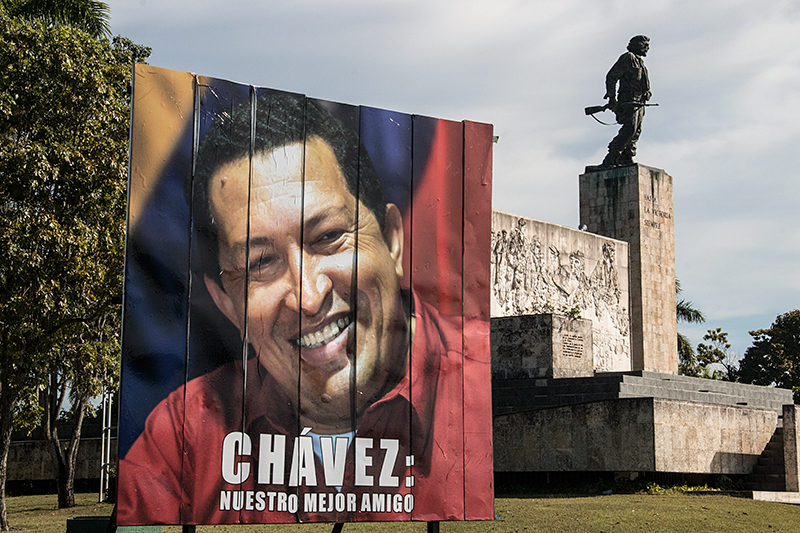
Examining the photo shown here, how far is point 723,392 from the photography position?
20203 mm

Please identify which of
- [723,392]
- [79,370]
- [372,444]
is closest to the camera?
[372,444]

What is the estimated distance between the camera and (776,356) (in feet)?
139

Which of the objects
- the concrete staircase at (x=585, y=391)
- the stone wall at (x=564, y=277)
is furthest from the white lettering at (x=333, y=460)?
the stone wall at (x=564, y=277)

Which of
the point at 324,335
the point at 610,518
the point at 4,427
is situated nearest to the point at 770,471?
the point at 610,518

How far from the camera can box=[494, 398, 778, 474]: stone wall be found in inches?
591

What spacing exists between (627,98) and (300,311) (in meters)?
25.7

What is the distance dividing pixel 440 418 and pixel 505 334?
12693 mm

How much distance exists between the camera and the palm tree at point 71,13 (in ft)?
57.9

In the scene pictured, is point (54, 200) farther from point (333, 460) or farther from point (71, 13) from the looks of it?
point (333, 460)

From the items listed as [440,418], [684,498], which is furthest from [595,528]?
[440,418]

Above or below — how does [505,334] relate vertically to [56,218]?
below

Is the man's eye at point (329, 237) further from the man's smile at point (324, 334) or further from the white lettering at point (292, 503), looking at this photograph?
the white lettering at point (292, 503)

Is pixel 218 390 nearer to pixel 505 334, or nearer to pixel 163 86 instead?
pixel 163 86

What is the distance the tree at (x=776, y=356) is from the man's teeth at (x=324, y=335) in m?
39.2
